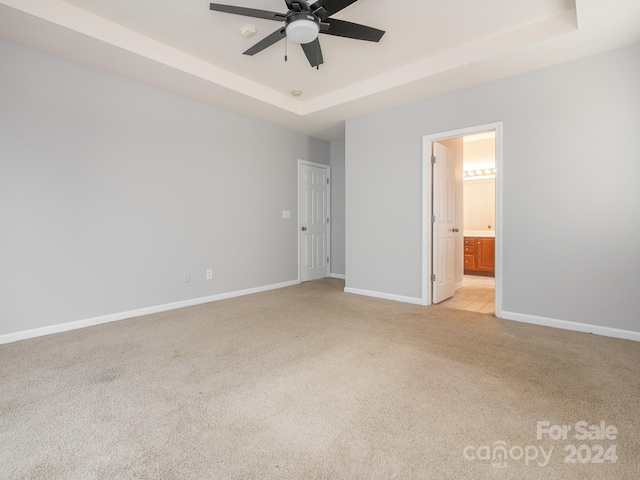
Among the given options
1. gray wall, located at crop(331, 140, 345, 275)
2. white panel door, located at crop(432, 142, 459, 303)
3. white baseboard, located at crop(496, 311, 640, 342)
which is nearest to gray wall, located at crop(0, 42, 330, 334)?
gray wall, located at crop(331, 140, 345, 275)

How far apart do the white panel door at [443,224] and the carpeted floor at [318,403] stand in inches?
46.6

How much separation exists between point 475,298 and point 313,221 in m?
2.98

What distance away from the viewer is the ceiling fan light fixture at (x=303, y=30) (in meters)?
2.21

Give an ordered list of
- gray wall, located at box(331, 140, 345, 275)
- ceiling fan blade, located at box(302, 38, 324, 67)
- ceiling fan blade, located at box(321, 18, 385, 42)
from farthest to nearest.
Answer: gray wall, located at box(331, 140, 345, 275), ceiling fan blade, located at box(302, 38, 324, 67), ceiling fan blade, located at box(321, 18, 385, 42)

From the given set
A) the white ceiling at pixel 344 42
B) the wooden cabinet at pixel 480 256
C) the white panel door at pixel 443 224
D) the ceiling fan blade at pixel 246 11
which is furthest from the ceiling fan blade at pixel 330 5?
the wooden cabinet at pixel 480 256

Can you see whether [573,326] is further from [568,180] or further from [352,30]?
[352,30]

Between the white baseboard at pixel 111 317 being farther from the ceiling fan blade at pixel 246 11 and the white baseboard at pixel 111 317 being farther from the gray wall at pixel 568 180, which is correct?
the ceiling fan blade at pixel 246 11

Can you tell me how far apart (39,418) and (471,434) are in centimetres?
222

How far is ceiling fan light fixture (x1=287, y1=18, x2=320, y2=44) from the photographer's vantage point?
7.24 feet

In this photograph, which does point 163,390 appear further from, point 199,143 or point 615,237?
point 615,237

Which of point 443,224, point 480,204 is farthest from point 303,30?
point 480,204

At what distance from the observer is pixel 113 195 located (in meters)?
3.40

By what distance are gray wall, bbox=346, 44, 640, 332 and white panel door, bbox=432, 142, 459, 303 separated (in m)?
0.24

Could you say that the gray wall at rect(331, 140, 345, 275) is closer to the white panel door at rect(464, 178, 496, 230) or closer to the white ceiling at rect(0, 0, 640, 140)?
the white ceiling at rect(0, 0, 640, 140)
